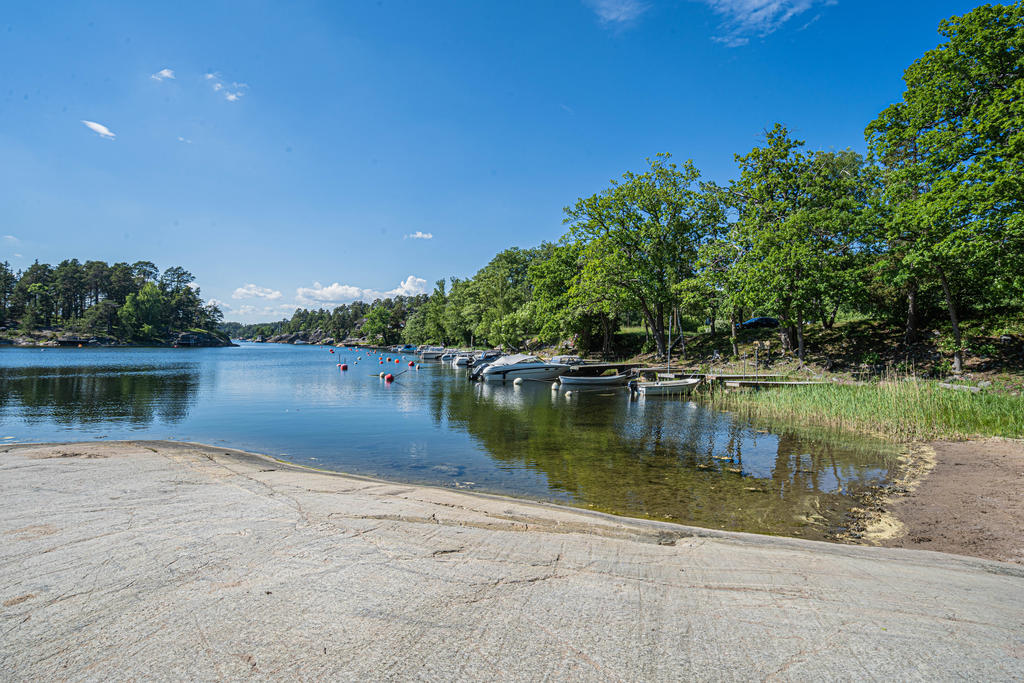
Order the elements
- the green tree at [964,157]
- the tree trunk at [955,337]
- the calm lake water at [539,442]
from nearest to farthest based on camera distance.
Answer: the calm lake water at [539,442]
the green tree at [964,157]
the tree trunk at [955,337]

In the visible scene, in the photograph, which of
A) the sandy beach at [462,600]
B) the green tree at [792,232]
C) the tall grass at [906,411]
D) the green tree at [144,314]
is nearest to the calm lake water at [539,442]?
the tall grass at [906,411]

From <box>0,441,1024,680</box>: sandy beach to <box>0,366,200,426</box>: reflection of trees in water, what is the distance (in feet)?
58.7

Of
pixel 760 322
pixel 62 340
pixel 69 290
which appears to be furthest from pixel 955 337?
pixel 69 290

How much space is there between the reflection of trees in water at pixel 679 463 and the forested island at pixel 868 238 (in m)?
13.0

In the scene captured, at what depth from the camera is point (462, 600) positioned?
374cm

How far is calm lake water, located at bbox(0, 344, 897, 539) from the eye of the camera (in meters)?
9.43

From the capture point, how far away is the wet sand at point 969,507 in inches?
248

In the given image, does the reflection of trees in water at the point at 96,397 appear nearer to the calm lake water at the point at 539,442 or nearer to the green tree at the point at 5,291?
the calm lake water at the point at 539,442

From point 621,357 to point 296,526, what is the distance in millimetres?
46471

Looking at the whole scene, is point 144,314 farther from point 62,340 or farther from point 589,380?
point 589,380

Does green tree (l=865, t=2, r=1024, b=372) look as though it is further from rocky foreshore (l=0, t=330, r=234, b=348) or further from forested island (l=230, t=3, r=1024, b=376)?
rocky foreshore (l=0, t=330, r=234, b=348)

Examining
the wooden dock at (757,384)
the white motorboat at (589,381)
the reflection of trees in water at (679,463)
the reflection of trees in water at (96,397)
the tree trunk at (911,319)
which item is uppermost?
the tree trunk at (911,319)

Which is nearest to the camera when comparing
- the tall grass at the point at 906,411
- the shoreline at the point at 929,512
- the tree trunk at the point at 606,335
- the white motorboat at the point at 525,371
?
the shoreline at the point at 929,512

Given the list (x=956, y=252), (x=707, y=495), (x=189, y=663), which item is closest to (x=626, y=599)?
(x=189, y=663)
